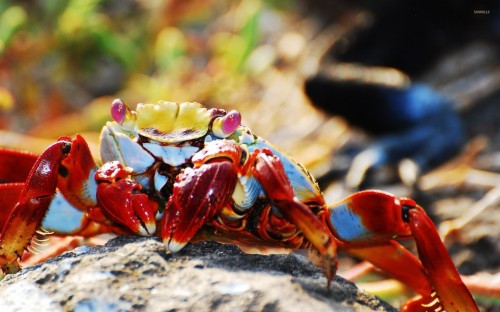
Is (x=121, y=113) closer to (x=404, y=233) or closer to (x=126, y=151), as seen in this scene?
(x=126, y=151)

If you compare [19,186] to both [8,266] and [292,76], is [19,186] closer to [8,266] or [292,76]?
[8,266]

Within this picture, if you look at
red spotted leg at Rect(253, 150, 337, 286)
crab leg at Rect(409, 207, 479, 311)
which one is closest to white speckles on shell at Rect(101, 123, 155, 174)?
red spotted leg at Rect(253, 150, 337, 286)

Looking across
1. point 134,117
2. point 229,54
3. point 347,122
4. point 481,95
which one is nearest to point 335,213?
point 134,117

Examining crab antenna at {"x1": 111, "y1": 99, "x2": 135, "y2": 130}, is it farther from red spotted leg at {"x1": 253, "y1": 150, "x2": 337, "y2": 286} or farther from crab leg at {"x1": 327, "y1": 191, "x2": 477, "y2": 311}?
crab leg at {"x1": 327, "y1": 191, "x2": 477, "y2": 311}

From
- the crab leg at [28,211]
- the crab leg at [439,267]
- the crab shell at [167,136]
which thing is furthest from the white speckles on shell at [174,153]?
the crab leg at [439,267]

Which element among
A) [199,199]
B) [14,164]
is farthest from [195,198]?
[14,164]
